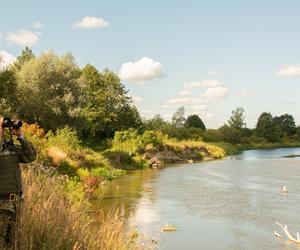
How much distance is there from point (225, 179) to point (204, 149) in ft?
81.3

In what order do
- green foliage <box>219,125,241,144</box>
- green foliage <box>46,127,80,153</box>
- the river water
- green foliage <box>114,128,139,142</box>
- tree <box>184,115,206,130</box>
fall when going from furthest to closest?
tree <box>184,115,206,130</box>
green foliage <box>219,125,241,144</box>
green foliage <box>114,128,139,142</box>
green foliage <box>46,127,80,153</box>
the river water

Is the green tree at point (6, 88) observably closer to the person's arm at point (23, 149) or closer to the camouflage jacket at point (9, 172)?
the person's arm at point (23, 149)

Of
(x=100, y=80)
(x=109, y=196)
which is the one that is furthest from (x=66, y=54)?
(x=109, y=196)

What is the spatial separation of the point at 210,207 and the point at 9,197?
15298 mm

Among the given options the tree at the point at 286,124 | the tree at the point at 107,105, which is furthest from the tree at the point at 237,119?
the tree at the point at 107,105

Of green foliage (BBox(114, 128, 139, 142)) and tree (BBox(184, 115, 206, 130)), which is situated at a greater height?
tree (BBox(184, 115, 206, 130))

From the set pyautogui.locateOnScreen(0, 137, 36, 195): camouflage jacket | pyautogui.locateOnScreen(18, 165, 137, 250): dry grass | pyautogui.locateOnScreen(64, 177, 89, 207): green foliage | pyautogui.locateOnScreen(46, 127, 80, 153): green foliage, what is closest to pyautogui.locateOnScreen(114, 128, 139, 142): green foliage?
pyautogui.locateOnScreen(46, 127, 80, 153): green foliage

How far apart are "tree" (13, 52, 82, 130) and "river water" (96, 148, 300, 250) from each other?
30.7ft

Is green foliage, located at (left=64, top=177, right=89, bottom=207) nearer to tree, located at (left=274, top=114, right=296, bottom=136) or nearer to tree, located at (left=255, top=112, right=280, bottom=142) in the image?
tree, located at (left=255, top=112, right=280, bottom=142)

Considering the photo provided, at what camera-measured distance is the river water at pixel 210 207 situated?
13.9m

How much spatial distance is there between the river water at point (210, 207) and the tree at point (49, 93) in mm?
9365

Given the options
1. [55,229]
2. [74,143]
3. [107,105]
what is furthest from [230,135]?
[55,229]

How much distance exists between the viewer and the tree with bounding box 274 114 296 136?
121 meters

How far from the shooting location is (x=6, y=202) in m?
5.25
